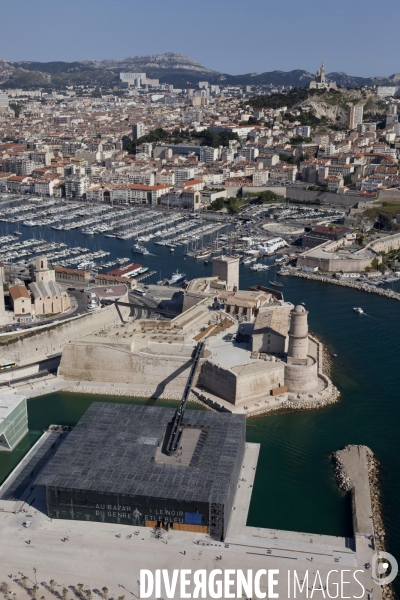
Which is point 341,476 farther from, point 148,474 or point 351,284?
point 351,284

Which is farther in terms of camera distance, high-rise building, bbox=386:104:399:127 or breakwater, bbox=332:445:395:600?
high-rise building, bbox=386:104:399:127

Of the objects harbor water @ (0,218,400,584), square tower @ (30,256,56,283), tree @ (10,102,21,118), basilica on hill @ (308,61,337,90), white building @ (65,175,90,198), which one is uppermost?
basilica on hill @ (308,61,337,90)

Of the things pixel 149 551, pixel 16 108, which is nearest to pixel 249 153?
pixel 149 551

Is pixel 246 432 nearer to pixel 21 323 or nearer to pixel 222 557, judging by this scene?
pixel 222 557

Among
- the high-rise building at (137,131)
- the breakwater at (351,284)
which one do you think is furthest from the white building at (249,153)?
the breakwater at (351,284)

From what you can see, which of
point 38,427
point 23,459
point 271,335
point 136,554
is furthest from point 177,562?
point 271,335

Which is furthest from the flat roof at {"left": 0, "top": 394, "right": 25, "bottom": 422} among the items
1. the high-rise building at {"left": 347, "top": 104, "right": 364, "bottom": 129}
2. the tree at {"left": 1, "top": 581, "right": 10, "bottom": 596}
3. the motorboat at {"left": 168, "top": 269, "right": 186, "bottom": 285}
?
the high-rise building at {"left": 347, "top": 104, "right": 364, "bottom": 129}

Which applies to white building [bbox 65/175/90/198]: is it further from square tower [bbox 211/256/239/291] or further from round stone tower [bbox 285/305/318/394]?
round stone tower [bbox 285/305/318/394]
